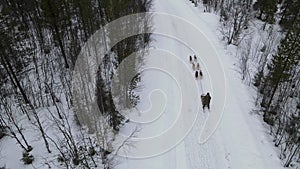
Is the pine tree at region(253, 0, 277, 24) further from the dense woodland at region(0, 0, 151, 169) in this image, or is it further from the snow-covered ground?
the dense woodland at region(0, 0, 151, 169)

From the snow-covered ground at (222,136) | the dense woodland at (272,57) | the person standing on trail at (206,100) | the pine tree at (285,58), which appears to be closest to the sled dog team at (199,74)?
the person standing on trail at (206,100)

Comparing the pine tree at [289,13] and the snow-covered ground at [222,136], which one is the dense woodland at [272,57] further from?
the snow-covered ground at [222,136]

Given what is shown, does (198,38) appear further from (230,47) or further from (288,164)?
(288,164)

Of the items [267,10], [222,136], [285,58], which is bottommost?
[222,136]

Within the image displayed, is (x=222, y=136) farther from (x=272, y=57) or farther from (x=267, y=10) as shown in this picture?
(x=267, y=10)

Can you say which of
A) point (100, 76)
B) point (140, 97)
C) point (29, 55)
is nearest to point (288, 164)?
point (140, 97)

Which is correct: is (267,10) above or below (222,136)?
above

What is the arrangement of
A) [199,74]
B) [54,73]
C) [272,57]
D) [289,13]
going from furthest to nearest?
[289,13]
[272,57]
[54,73]
[199,74]

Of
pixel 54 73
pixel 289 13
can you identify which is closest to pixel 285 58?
pixel 289 13
